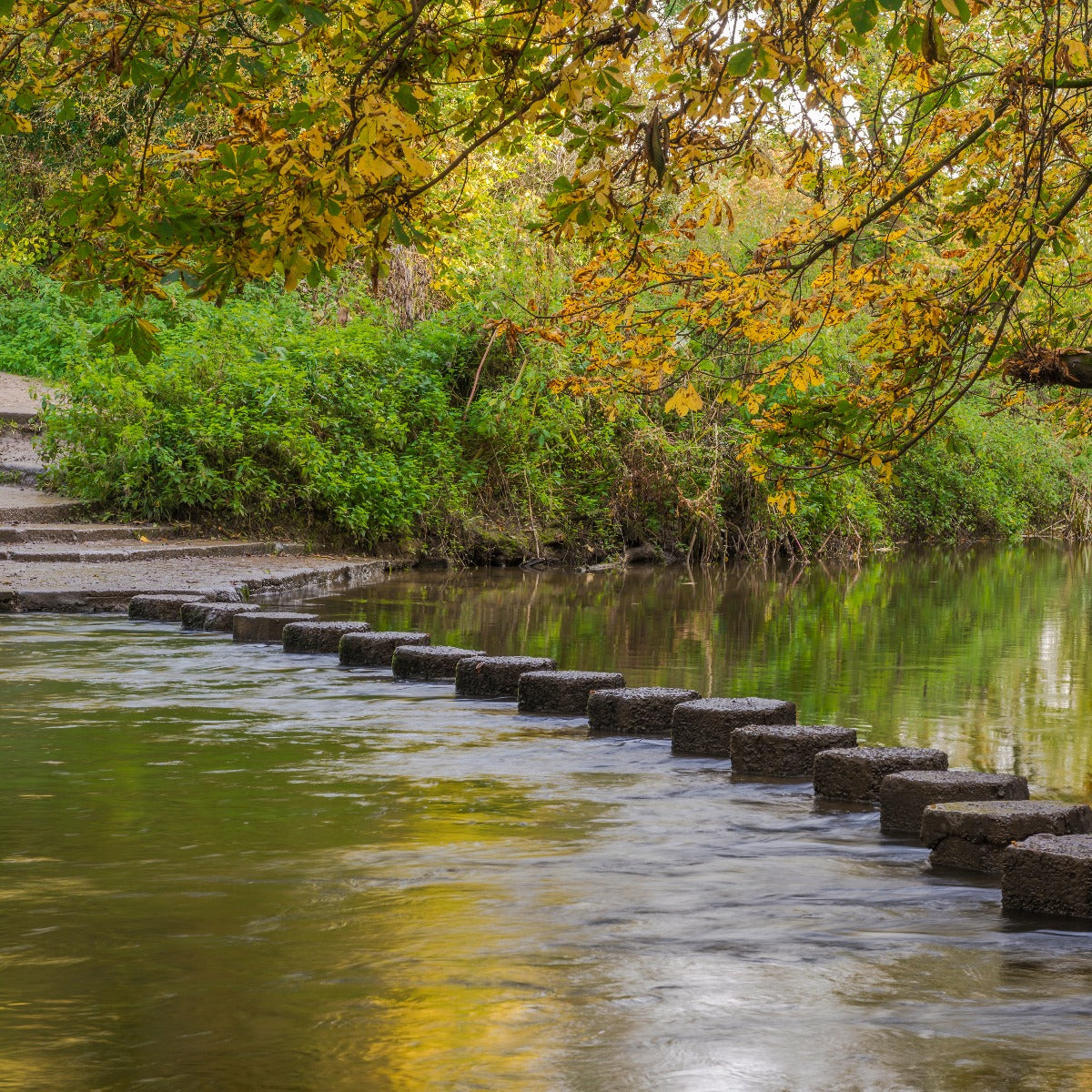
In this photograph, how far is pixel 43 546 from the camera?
646 inches

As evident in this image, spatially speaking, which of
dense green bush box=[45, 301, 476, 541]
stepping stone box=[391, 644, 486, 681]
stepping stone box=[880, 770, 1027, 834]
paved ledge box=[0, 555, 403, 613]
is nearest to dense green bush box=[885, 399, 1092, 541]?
A: dense green bush box=[45, 301, 476, 541]

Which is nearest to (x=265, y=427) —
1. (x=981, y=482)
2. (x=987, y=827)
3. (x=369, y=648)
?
(x=369, y=648)

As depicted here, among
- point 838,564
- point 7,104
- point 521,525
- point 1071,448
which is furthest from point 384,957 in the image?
point 1071,448

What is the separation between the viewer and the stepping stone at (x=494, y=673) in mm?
9508

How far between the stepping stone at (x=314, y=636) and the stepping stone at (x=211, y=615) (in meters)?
0.99

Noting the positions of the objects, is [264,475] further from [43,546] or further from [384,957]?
[384,957]

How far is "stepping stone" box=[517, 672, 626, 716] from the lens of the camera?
29.3ft


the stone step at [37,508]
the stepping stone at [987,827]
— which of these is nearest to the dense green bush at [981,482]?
the stone step at [37,508]

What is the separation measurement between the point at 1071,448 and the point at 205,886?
36.8 metres

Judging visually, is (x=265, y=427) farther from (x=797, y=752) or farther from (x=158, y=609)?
(x=797, y=752)

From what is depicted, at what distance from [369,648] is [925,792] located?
5.32 m

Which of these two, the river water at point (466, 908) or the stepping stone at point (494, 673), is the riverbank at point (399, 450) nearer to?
the stepping stone at point (494, 673)

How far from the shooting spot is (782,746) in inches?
285

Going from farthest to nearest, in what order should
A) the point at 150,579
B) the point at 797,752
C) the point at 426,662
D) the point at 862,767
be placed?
the point at 150,579
the point at 426,662
the point at 797,752
the point at 862,767
